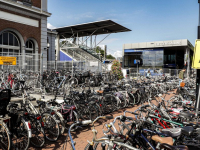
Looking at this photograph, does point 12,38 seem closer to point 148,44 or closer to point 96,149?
point 96,149

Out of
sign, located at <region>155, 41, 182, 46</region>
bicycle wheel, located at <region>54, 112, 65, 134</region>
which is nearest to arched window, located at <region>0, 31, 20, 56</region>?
bicycle wheel, located at <region>54, 112, 65, 134</region>

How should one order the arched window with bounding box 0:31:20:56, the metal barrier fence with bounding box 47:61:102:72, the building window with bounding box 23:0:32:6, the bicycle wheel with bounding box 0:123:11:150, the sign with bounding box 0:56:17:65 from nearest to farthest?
the bicycle wheel with bounding box 0:123:11:150
the sign with bounding box 0:56:17:65
the arched window with bounding box 0:31:20:56
the building window with bounding box 23:0:32:6
the metal barrier fence with bounding box 47:61:102:72

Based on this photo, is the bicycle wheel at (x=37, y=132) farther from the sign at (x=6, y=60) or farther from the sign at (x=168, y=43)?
the sign at (x=168, y=43)

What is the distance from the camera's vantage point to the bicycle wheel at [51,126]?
448 centimetres

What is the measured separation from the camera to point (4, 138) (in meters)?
3.71

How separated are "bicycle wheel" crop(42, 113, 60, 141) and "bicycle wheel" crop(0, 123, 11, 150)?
3.19 ft

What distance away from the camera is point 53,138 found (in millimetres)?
4598

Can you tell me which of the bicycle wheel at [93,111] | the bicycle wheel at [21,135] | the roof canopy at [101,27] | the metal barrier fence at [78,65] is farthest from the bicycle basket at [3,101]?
the roof canopy at [101,27]

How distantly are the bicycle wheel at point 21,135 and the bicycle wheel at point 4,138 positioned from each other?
0.60 ft

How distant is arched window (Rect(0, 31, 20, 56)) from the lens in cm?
1315

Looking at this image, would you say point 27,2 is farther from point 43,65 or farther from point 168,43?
point 168,43

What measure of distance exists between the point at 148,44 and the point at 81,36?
12.5 meters

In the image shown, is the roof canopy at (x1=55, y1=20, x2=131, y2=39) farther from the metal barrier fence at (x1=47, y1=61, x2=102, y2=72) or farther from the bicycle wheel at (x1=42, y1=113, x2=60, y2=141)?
the bicycle wheel at (x1=42, y1=113, x2=60, y2=141)

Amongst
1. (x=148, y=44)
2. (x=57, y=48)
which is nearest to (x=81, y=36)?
(x=57, y=48)
